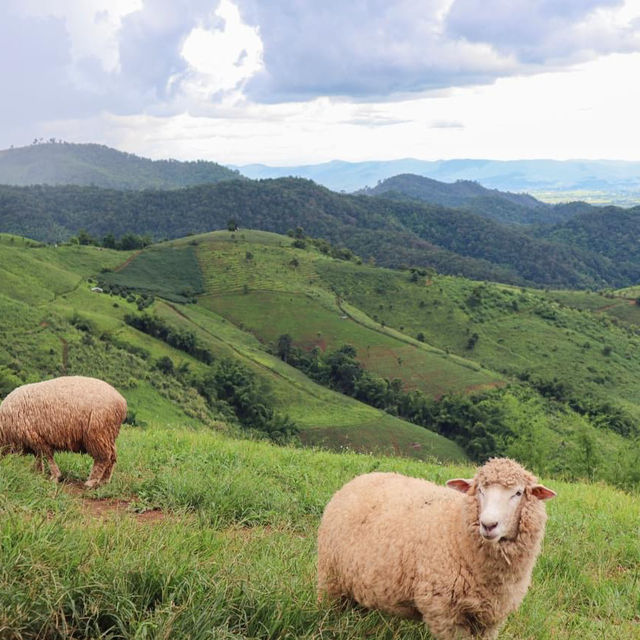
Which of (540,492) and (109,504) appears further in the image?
(109,504)

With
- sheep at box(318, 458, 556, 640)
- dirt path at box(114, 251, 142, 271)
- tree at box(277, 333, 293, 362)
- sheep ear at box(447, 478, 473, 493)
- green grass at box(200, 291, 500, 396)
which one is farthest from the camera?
dirt path at box(114, 251, 142, 271)

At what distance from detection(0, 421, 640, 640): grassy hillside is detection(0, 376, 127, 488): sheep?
41 centimetres

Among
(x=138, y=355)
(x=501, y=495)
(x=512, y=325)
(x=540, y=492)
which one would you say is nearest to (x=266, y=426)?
(x=138, y=355)

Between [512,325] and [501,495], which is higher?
[501,495]

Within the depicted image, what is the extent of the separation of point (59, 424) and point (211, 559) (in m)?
4.97

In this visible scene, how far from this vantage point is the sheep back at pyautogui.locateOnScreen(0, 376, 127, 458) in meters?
8.58

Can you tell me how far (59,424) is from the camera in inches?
340

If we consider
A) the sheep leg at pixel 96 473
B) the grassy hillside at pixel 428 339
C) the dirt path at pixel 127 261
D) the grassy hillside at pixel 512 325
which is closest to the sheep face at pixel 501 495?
the sheep leg at pixel 96 473

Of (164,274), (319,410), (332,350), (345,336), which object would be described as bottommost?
(319,410)

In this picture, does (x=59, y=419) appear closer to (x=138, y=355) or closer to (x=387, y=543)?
(x=387, y=543)

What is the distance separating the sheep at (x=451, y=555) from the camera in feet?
14.8

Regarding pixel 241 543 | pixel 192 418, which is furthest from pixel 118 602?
pixel 192 418

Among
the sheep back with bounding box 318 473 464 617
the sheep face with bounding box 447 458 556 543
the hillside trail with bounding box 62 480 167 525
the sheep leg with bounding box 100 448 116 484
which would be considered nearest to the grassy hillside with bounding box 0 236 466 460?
the sheep leg with bounding box 100 448 116 484

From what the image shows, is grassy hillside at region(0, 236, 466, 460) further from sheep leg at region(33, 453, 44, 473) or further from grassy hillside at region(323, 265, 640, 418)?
grassy hillside at region(323, 265, 640, 418)
